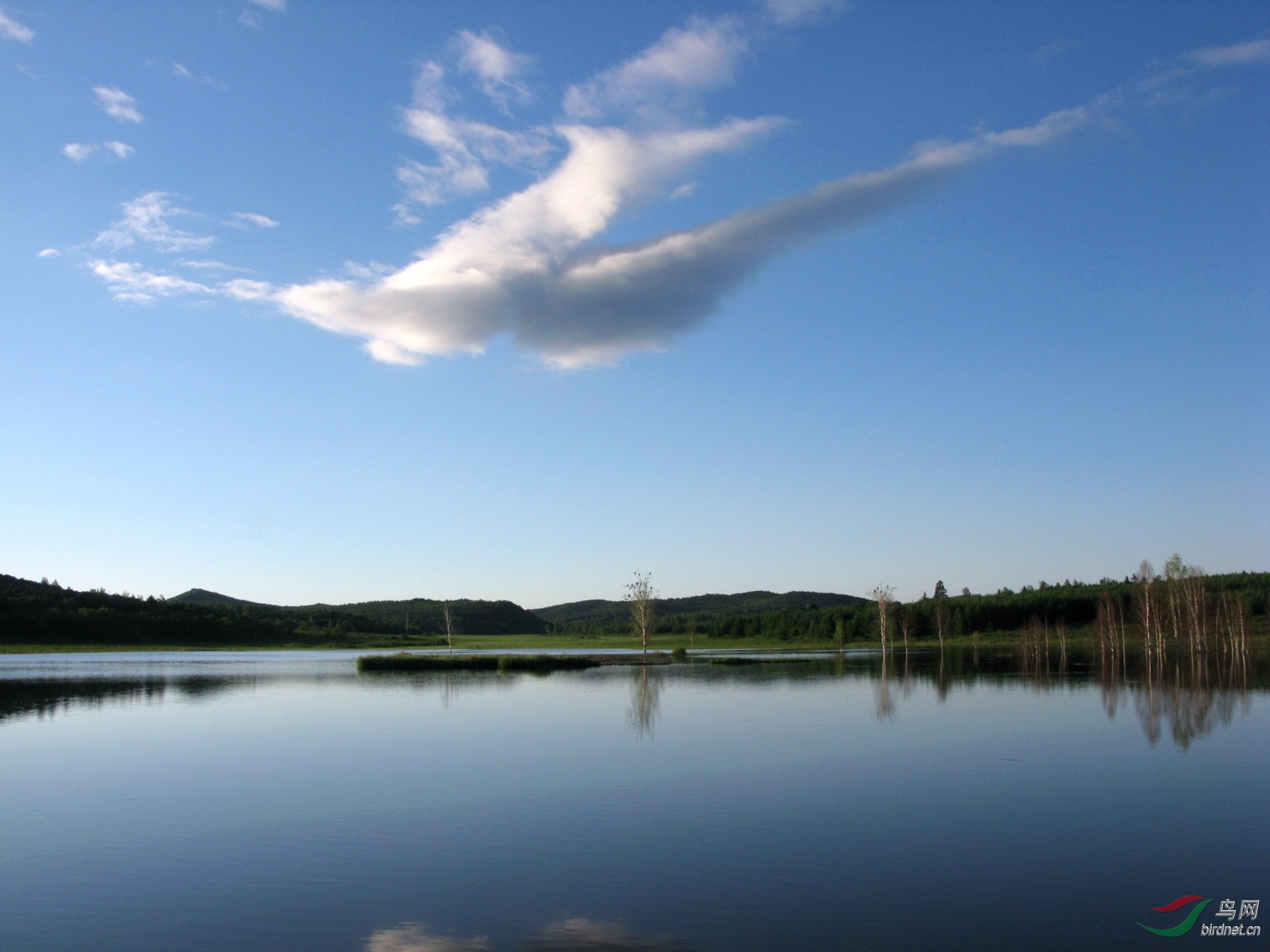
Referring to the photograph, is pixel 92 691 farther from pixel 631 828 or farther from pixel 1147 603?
pixel 1147 603

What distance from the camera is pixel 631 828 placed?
16.4 meters

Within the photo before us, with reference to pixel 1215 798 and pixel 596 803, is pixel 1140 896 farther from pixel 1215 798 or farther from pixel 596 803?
pixel 596 803

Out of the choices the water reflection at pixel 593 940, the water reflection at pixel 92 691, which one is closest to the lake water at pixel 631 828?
the water reflection at pixel 593 940

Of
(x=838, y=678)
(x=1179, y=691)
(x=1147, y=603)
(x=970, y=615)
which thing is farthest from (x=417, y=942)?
(x=970, y=615)

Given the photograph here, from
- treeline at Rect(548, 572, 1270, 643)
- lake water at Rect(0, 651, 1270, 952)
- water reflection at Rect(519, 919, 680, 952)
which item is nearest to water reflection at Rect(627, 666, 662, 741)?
lake water at Rect(0, 651, 1270, 952)

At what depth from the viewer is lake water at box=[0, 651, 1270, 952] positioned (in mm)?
11453

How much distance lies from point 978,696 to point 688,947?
36660 mm

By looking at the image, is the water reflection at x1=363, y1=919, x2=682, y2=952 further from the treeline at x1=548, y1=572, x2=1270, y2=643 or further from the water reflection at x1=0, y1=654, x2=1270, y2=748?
the treeline at x1=548, y1=572, x2=1270, y2=643

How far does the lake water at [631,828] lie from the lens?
1145 centimetres

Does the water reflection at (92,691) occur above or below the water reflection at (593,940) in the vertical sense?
below

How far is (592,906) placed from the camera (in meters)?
12.0

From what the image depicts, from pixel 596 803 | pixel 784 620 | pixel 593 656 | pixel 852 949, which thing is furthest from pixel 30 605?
pixel 852 949

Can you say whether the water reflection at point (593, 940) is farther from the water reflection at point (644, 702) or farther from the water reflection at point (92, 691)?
the water reflection at point (92, 691)

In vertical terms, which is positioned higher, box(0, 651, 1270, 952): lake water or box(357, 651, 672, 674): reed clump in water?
box(0, 651, 1270, 952): lake water
